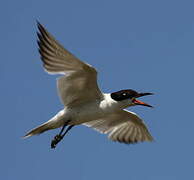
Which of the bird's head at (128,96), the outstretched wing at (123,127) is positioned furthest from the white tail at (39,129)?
the outstretched wing at (123,127)

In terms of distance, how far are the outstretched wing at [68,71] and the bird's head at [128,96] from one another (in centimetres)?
33

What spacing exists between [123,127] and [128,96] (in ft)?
6.16

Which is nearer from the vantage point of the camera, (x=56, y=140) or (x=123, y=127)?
(x=56, y=140)

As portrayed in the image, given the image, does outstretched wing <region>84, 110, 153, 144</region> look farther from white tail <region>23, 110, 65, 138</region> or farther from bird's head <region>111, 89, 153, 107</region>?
white tail <region>23, 110, 65, 138</region>

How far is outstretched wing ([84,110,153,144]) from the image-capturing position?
1222cm

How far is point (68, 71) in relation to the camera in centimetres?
1001

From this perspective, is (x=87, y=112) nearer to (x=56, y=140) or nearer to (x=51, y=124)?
(x=51, y=124)

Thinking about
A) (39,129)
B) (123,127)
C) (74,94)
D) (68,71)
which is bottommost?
(123,127)

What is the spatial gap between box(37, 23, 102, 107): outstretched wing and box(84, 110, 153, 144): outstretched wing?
1783mm

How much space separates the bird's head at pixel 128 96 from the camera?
34.8 feet

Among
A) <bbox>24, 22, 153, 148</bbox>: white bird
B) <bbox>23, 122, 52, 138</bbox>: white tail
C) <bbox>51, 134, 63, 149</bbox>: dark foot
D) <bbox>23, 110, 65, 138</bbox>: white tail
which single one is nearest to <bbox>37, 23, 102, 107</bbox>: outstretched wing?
<bbox>24, 22, 153, 148</bbox>: white bird

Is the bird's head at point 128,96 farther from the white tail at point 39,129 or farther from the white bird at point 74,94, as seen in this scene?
the white tail at point 39,129

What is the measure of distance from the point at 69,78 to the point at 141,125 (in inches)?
113

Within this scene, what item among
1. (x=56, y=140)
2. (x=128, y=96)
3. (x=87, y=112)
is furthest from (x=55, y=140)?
(x=128, y=96)
